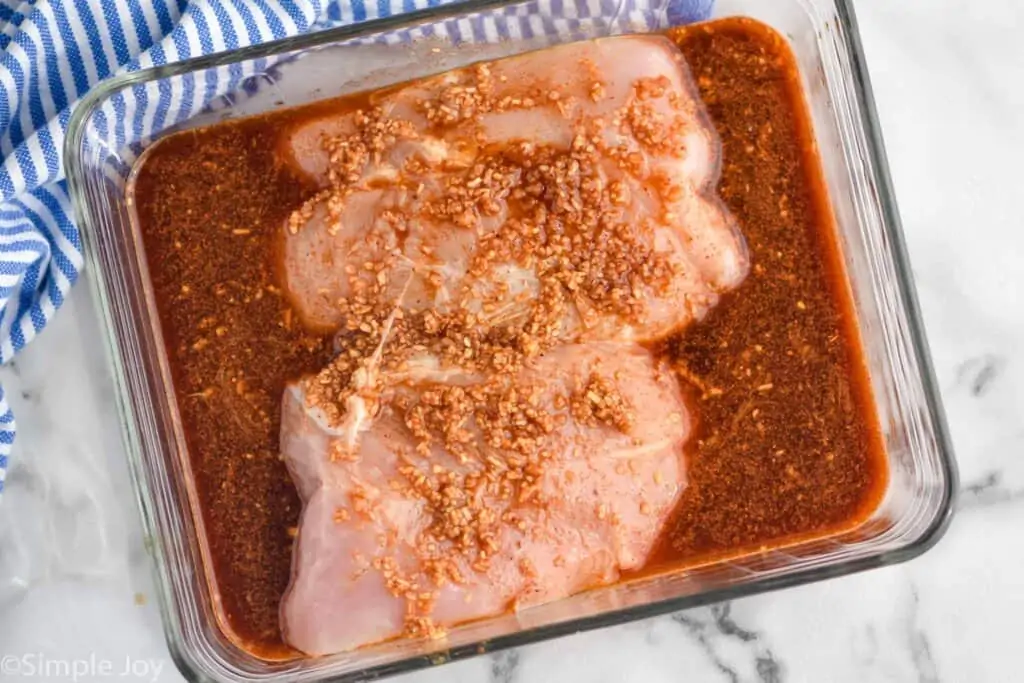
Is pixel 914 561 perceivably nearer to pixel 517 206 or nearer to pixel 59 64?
pixel 517 206

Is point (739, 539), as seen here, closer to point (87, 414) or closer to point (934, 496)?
point (934, 496)

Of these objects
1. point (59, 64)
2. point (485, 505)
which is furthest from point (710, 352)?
point (59, 64)

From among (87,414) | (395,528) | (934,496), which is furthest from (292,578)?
(934,496)

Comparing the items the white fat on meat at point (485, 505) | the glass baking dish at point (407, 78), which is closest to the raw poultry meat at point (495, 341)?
the white fat on meat at point (485, 505)

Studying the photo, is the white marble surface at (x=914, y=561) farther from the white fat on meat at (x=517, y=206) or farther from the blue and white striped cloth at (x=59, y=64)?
the white fat on meat at (x=517, y=206)

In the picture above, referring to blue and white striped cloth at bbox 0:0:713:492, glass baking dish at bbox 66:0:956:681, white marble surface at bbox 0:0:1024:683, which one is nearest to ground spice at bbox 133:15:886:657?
glass baking dish at bbox 66:0:956:681

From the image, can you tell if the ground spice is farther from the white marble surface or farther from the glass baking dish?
the white marble surface
